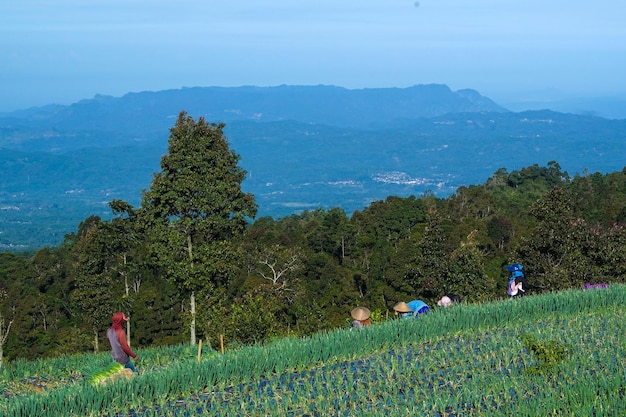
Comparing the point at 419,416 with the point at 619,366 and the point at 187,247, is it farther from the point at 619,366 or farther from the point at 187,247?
the point at 187,247

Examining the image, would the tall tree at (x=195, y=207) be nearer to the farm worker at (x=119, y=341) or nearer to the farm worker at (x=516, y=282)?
the farm worker at (x=516, y=282)

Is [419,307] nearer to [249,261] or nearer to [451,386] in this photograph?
[451,386]

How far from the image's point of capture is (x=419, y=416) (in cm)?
906

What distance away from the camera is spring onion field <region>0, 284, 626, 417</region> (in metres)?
9.67

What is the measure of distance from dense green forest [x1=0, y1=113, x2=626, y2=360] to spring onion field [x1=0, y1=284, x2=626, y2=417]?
9.08 ft

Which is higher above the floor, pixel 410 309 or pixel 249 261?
pixel 410 309

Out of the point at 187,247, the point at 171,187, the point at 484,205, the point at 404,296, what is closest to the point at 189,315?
the point at 187,247

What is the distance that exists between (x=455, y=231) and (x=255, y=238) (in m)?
15.4

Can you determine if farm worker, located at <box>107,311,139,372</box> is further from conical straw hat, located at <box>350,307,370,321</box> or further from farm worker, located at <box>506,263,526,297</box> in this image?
farm worker, located at <box>506,263,526,297</box>

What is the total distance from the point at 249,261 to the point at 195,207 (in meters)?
28.1

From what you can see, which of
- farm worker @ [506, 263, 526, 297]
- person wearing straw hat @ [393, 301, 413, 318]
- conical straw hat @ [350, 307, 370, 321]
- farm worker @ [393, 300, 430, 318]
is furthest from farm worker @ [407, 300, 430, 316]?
farm worker @ [506, 263, 526, 297]

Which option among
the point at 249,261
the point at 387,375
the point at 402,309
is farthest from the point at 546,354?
the point at 249,261

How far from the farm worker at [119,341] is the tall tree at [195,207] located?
1180 centimetres

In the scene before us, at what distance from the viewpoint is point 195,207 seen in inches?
942
